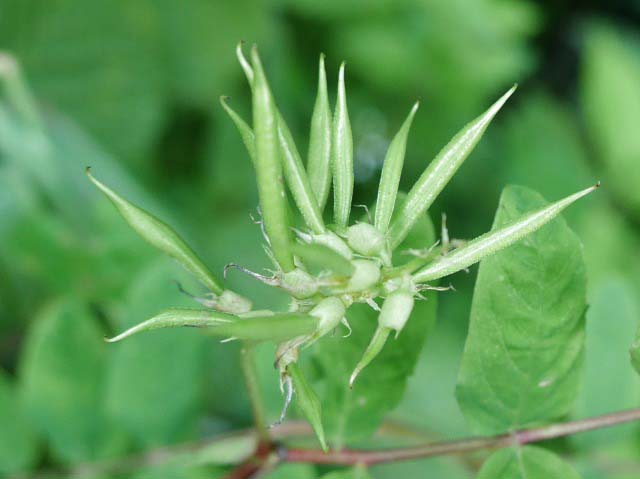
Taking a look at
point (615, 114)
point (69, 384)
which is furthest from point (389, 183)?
point (615, 114)

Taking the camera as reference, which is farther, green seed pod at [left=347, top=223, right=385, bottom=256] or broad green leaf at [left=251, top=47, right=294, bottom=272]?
green seed pod at [left=347, top=223, right=385, bottom=256]

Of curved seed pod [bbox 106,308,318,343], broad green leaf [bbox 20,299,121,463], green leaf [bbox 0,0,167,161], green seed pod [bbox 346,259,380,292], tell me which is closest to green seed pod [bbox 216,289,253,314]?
curved seed pod [bbox 106,308,318,343]

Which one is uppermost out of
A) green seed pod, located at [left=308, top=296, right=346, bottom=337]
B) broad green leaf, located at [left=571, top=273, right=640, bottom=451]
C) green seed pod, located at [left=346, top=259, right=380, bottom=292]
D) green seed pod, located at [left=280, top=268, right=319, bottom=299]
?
green seed pod, located at [left=280, top=268, right=319, bottom=299]

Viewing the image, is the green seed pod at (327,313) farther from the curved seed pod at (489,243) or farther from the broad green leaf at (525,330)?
the broad green leaf at (525,330)

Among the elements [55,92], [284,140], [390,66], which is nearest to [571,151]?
[390,66]

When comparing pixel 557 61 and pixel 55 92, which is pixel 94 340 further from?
pixel 557 61

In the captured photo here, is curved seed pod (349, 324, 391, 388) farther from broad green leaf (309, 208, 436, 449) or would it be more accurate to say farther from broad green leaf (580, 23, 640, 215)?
broad green leaf (580, 23, 640, 215)
